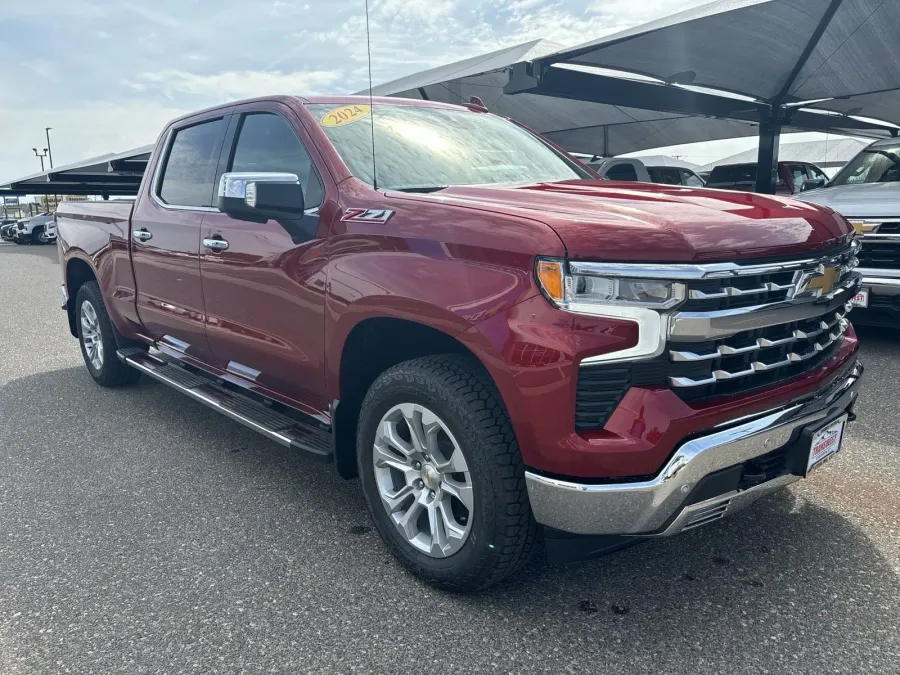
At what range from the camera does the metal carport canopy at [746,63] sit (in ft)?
31.3

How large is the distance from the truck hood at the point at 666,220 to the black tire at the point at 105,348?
11.0 feet

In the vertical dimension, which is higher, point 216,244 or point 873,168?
point 873,168

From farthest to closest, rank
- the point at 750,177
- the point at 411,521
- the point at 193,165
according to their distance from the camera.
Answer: the point at 750,177, the point at 193,165, the point at 411,521

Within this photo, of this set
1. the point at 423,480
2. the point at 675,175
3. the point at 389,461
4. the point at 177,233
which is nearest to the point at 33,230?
the point at 675,175

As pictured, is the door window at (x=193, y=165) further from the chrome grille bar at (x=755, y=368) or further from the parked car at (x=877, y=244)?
the parked car at (x=877, y=244)

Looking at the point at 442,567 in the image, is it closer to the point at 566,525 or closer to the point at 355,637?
the point at 355,637

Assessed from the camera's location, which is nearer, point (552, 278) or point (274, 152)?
point (552, 278)

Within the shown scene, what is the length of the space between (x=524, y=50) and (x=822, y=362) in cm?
1032

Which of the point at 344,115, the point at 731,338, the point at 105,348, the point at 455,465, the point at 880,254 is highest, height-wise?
the point at 344,115

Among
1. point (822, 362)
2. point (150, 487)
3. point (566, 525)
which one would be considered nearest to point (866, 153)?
point (822, 362)

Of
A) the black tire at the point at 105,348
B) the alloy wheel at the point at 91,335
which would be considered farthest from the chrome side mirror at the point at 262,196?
the alloy wheel at the point at 91,335

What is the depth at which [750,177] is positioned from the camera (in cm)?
1502

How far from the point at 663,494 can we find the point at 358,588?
3.83 ft

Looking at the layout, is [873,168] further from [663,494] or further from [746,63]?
[663,494]
